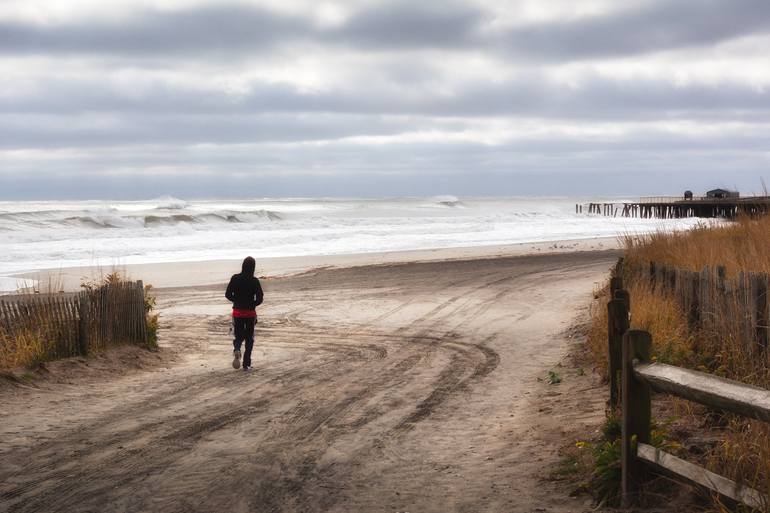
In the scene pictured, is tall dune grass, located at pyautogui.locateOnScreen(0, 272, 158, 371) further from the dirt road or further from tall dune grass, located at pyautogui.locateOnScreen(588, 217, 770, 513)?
tall dune grass, located at pyautogui.locateOnScreen(588, 217, 770, 513)

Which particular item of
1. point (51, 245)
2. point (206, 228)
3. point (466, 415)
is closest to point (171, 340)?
point (466, 415)

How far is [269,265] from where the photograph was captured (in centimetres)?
2952

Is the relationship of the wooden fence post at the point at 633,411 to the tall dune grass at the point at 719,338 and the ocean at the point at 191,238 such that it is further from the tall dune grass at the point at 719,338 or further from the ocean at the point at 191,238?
the ocean at the point at 191,238

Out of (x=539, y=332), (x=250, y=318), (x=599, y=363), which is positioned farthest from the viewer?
(x=539, y=332)

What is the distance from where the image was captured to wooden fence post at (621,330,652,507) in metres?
5.56

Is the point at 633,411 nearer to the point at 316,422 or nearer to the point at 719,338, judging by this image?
the point at 719,338

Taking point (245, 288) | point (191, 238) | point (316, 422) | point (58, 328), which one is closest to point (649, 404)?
point (316, 422)

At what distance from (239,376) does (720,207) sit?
6563 centimetres

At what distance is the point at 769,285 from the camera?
7723 mm

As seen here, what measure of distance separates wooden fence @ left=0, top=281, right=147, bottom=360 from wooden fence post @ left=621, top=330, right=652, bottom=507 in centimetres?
871

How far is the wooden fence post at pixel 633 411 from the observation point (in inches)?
219

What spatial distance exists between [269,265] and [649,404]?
24602 millimetres

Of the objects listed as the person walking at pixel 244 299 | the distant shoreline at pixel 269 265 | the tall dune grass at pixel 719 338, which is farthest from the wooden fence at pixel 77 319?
the distant shoreline at pixel 269 265

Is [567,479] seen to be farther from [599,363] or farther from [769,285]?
[599,363]
